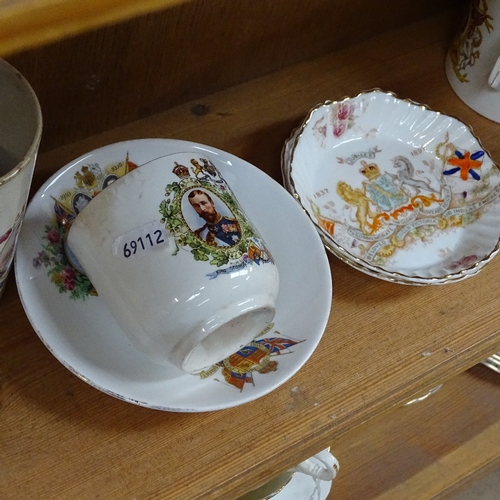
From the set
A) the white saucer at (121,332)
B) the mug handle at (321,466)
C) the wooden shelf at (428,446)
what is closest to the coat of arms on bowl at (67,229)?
the white saucer at (121,332)

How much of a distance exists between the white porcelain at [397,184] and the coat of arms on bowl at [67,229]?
0.44ft

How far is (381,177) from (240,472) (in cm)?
29

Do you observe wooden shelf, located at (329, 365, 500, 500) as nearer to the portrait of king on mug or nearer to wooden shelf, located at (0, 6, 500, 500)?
wooden shelf, located at (0, 6, 500, 500)

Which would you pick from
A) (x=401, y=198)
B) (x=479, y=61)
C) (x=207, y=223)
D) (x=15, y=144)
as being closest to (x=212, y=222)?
(x=207, y=223)

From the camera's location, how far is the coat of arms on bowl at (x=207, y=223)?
0.34 meters

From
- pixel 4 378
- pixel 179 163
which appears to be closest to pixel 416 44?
pixel 179 163

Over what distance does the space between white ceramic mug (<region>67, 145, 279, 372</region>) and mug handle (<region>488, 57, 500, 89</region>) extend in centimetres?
32

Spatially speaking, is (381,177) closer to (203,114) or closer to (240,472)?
(203,114)

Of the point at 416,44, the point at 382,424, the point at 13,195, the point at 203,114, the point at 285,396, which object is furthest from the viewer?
the point at 382,424

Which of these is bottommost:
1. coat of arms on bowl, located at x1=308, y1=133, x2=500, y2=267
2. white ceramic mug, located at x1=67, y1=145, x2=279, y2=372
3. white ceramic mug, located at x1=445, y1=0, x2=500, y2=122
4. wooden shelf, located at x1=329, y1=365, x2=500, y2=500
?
wooden shelf, located at x1=329, y1=365, x2=500, y2=500

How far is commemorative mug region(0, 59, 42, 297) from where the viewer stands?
28 centimetres

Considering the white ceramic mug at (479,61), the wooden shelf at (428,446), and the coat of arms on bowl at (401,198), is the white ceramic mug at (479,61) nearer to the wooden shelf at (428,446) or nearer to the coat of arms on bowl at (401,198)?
the coat of arms on bowl at (401,198)

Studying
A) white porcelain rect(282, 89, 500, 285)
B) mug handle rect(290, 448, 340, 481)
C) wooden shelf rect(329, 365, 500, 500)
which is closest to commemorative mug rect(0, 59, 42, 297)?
white porcelain rect(282, 89, 500, 285)

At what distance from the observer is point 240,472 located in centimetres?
36
